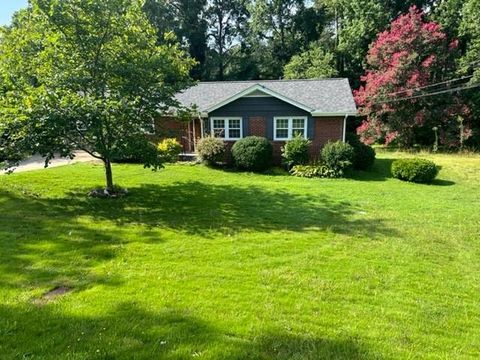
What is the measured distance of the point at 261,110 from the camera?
59.0 feet

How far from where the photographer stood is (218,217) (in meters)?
9.30

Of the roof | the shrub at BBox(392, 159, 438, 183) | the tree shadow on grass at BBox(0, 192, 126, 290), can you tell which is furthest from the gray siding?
the tree shadow on grass at BBox(0, 192, 126, 290)

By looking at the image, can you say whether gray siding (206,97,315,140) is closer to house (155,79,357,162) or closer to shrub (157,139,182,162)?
house (155,79,357,162)

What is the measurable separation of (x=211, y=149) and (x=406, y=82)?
15849 millimetres

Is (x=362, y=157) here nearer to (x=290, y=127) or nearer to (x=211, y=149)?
(x=290, y=127)

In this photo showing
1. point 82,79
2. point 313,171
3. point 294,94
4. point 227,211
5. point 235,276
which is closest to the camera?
point 235,276

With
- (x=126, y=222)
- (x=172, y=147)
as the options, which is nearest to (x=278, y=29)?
(x=172, y=147)

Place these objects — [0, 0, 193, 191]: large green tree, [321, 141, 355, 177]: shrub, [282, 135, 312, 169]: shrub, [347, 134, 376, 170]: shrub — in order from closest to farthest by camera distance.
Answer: [0, 0, 193, 191]: large green tree < [321, 141, 355, 177]: shrub < [282, 135, 312, 169]: shrub < [347, 134, 376, 170]: shrub

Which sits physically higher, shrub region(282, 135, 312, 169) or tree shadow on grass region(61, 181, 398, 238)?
shrub region(282, 135, 312, 169)

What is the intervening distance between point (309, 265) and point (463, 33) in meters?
28.2

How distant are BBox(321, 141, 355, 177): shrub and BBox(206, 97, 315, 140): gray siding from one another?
1.82 m

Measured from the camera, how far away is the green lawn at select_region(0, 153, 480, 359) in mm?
3889

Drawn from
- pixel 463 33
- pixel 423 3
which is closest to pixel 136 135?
→ pixel 463 33

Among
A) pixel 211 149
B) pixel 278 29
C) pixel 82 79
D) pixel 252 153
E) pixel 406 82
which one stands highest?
pixel 278 29
